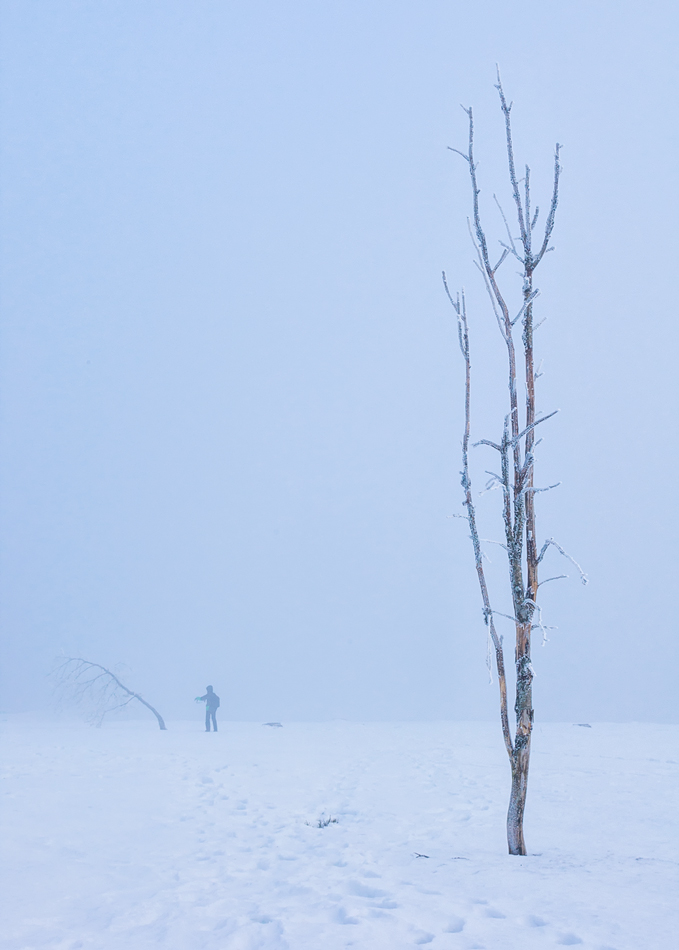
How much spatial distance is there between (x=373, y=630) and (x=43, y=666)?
243 feet

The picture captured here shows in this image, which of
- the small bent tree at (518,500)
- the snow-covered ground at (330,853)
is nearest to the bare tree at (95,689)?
the snow-covered ground at (330,853)

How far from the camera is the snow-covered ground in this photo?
394cm

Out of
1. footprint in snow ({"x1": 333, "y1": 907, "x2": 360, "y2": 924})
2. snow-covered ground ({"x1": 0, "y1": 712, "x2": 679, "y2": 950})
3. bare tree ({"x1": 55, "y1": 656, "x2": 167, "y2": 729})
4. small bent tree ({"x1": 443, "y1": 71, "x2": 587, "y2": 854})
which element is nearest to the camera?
snow-covered ground ({"x1": 0, "y1": 712, "x2": 679, "y2": 950})

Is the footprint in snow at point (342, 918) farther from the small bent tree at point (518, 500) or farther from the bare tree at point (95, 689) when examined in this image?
the bare tree at point (95, 689)

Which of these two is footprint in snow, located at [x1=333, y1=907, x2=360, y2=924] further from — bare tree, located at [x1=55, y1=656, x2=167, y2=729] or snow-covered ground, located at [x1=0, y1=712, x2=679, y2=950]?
bare tree, located at [x1=55, y1=656, x2=167, y2=729]

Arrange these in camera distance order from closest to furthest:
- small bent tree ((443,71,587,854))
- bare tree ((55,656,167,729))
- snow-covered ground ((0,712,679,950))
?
snow-covered ground ((0,712,679,950))
small bent tree ((443,71,587,854))
bare tree ((55,656,167,729))

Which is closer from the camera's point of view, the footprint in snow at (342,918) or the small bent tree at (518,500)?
the footprint in snow at (342,918)

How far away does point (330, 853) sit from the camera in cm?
632

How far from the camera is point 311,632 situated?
507ft

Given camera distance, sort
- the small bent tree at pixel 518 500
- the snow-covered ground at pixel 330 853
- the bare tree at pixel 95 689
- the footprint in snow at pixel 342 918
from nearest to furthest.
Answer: the snow-covered ground at pixel 330 853 < the footprint in snow at pixel 342 918 < the small bent tree at pixel 518 500 < the bare tree at pixel 95 689

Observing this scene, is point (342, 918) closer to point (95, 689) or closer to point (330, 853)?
→ point (330, 853)

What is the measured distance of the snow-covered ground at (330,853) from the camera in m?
3.94

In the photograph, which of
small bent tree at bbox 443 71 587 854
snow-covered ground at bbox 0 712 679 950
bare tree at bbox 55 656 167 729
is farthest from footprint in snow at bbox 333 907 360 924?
bare tree at bbox 55 656 167 729

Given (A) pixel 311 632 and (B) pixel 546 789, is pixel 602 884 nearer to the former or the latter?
(B) pixel 546 789
